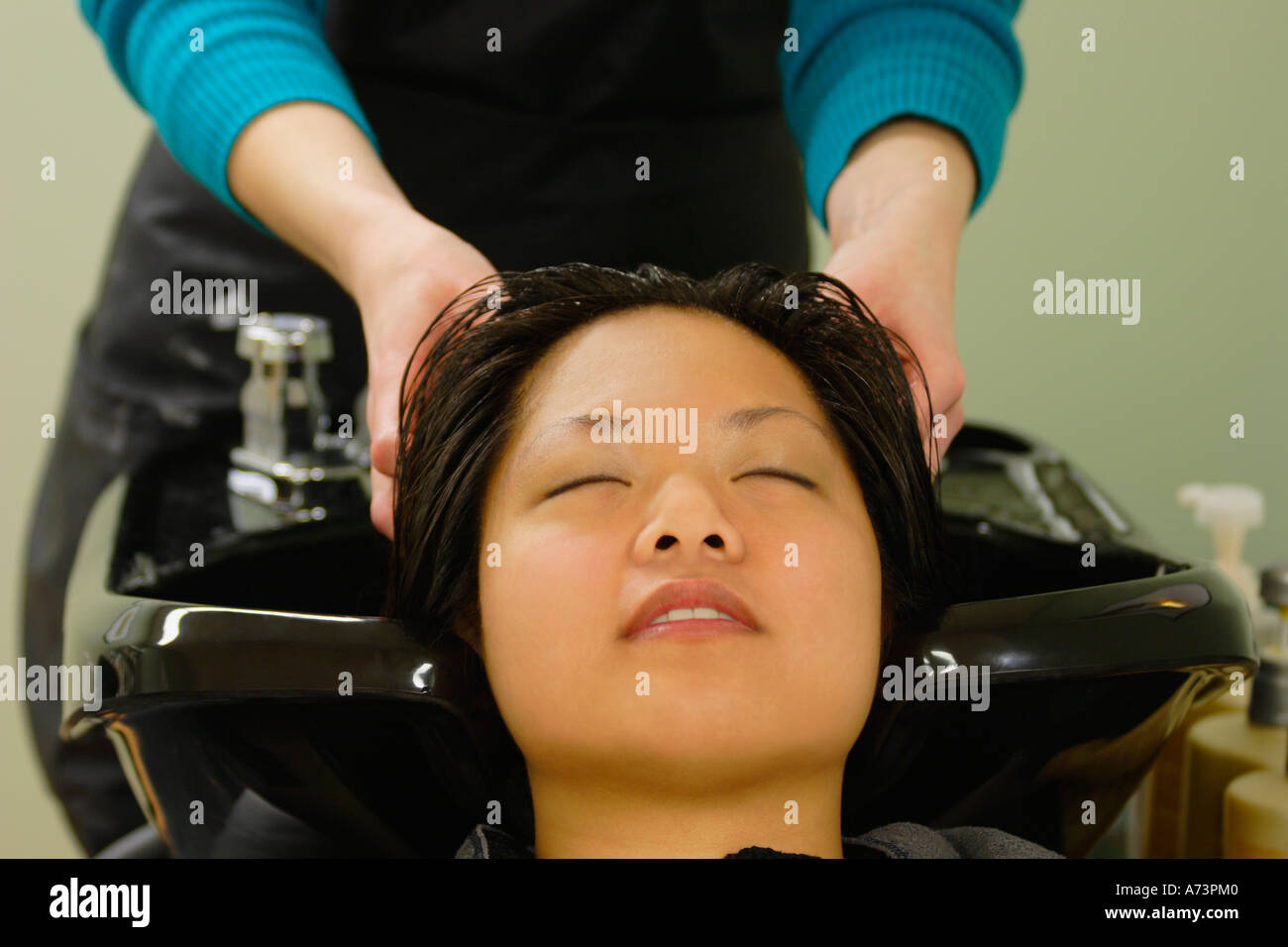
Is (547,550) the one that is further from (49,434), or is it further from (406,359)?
(49,434)

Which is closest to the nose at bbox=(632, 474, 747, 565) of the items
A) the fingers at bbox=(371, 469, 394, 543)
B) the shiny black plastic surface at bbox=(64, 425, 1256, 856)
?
the shiny black plastic surface at bbox=(64, 425, 1256, 856)

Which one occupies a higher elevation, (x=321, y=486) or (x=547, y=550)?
(x=321, y=486)

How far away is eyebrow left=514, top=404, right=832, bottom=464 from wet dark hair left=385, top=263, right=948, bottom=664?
1.5 inches

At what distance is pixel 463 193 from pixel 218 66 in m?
0.26

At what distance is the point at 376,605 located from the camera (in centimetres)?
80

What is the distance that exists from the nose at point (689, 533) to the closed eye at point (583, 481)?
4 centimetres

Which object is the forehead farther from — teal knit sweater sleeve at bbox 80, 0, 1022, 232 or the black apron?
the black apron

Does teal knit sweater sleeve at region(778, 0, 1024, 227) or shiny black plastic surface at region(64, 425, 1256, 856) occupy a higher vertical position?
teal knit sweater sleeve at region(778, 0, 1024, 227)

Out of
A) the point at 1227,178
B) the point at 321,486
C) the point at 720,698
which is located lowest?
the point at 720,698

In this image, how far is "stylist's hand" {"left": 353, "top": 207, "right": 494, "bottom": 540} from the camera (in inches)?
28.4

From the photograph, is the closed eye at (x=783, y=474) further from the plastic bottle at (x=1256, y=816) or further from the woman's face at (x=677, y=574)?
the plastic bottle at (x=1256, y=816)

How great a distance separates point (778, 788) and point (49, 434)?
1.03 meters

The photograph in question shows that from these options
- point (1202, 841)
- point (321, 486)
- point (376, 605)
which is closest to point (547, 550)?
point (376, 605)

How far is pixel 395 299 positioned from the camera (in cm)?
73
